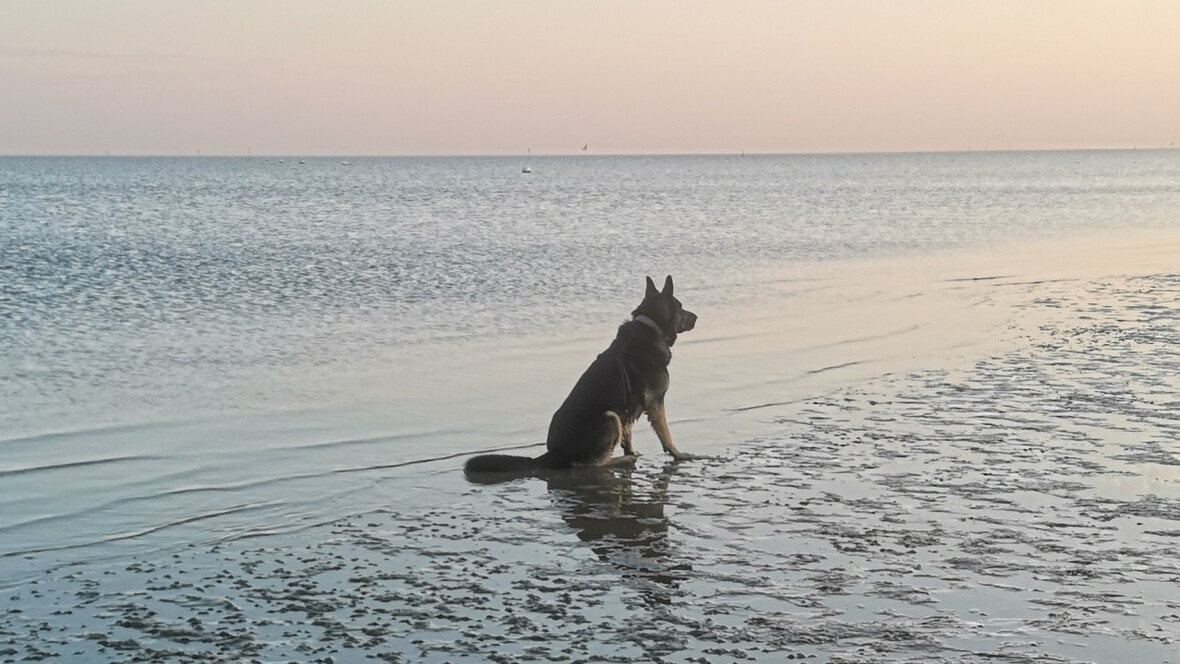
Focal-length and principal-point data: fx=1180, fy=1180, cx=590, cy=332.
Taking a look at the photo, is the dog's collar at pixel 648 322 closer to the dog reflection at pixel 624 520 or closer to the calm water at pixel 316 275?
the dog reflection at pixel 624 520

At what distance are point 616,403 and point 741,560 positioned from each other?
3250mm

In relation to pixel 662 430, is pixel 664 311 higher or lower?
higher

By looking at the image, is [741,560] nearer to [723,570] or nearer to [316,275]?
[723,570]

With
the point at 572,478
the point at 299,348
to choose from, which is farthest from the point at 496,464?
the point at 299,348

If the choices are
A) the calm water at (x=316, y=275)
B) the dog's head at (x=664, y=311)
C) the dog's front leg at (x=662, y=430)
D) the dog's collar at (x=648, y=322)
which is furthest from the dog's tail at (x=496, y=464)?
the calm water at (x=316, y=275)

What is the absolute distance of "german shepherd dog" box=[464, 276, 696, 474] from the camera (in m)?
9.82

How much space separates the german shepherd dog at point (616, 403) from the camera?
9820mm

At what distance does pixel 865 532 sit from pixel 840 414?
4.39m

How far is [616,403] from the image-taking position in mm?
10125

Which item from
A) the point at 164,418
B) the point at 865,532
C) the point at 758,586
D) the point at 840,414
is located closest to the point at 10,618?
the point at 758,586

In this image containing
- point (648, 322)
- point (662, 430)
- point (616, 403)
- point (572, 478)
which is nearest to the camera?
point (572, 478)

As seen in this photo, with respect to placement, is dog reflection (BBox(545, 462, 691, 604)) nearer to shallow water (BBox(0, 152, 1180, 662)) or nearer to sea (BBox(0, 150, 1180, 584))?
shallow water (BBox(0, 152, 1180, 662))

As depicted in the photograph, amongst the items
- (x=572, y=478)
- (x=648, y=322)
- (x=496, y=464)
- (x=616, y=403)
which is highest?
(x=648, y=322)

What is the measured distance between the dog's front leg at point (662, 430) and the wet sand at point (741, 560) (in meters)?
0.21
